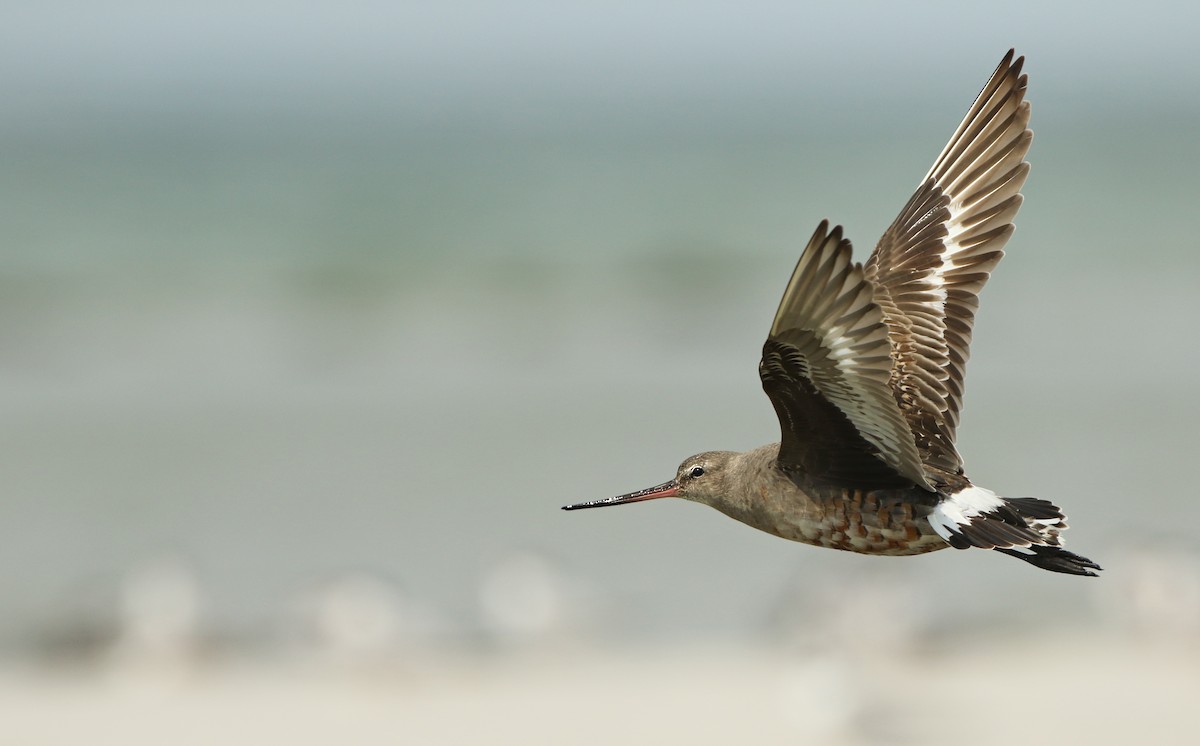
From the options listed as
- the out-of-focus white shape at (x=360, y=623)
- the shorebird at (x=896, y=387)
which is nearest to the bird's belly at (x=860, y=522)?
the shorebird at (x=896, y=387)

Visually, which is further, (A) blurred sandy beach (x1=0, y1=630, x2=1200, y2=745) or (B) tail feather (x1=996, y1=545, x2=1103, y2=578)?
(A) blurred sandy beach (x1=0, y1=630, x2=1200, y2=745)

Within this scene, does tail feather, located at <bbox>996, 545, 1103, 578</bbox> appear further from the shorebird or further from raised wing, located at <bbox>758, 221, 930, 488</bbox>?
raised wing, located at <bbox>758, 221, 930, 488</bbox>

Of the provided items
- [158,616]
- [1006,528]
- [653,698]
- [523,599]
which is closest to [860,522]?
[1006,528]

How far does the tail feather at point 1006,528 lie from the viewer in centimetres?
400

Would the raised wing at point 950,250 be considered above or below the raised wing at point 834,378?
above

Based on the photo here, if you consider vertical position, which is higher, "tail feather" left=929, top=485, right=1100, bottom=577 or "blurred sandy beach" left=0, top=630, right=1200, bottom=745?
"blurred sandy beach" left=0, top=630, right=1200, bottom=745

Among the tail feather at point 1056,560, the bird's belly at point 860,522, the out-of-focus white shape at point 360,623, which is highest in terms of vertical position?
the out-of-focus white shape at point 360,623

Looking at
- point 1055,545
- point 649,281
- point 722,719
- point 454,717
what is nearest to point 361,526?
point 454,717

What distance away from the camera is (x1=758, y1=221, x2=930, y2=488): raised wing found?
369 cm

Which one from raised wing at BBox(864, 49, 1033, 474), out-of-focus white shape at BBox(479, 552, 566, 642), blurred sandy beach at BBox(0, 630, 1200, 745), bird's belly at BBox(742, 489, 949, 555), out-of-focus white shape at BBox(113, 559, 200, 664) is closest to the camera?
bird's belly at BBox(742, 489, 949, 555)

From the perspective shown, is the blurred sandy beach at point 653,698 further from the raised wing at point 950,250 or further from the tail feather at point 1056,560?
the tail feather at point 1056,560

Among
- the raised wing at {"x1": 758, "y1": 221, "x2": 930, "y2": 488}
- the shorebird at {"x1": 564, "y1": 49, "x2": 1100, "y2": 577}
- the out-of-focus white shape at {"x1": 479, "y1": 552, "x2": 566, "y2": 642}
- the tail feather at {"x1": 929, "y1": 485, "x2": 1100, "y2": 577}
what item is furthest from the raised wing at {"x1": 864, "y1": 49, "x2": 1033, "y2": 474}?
the out-of-focus white shape at {"x1": 479, "y1": 552, "x2": 566, "y2": 642}

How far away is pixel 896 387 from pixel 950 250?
60 cm

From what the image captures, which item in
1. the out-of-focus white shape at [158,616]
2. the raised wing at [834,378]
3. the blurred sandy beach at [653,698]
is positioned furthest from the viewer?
the out-of-focus white shape at [158,616]
